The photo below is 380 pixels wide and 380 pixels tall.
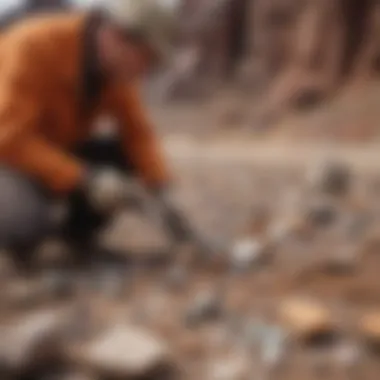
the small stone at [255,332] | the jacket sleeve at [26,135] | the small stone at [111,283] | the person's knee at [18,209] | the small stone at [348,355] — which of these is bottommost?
the small stone at [348,355]

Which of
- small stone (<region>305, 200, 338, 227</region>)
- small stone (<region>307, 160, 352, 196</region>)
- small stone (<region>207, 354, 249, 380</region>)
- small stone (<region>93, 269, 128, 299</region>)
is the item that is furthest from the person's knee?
small stone (<region>307, 160, 352, 196</region>)

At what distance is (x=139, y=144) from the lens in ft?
4.68

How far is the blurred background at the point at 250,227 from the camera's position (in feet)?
3.26

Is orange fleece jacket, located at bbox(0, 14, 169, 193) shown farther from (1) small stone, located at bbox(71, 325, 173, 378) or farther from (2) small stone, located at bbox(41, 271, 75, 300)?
(1) small stone, located at bbox(71, 325, 173, 378)

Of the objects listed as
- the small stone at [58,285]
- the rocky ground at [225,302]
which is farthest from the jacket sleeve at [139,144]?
the small stone at [58,285]

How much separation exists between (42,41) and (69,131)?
16 centimetres

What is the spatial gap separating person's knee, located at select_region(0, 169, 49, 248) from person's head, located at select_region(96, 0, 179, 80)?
0.24 meters

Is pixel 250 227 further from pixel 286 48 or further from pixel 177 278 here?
pixel 286 48

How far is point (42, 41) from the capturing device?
49.5 inches

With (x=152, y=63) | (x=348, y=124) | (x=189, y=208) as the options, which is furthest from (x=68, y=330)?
(x=348, y=124)

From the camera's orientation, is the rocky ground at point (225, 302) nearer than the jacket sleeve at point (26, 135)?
Yes

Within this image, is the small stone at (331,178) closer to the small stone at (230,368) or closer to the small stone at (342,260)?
the small stone at (342,260)

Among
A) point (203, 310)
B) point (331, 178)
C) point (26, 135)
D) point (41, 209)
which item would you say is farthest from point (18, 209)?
point (331, 178)

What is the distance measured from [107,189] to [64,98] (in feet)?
0.52
